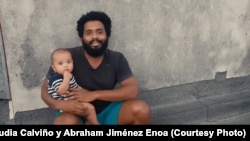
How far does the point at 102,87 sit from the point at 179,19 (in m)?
1.45

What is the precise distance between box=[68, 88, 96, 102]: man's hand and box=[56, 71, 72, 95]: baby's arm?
0.10m

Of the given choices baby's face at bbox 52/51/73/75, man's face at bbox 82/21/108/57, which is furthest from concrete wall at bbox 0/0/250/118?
baby's face at bbox 52/51/73/75

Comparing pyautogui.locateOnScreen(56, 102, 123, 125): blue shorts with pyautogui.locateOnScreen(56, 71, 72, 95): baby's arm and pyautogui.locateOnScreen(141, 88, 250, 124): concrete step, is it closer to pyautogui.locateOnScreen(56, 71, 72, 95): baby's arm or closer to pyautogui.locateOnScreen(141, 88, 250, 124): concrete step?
pyautogui.locateOnScreen(56, 71, 72, 95): baby's arm

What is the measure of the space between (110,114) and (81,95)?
383 mm

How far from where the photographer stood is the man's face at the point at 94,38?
353cm

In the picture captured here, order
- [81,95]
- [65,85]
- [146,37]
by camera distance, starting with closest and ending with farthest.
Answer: [65,85], [81,95], [146,37]

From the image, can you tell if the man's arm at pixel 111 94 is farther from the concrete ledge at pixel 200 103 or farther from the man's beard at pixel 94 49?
the concrete ledge at pixel 200 103

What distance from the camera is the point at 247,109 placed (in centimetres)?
475

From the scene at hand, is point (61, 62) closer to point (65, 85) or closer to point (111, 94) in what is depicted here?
point (65, 85)

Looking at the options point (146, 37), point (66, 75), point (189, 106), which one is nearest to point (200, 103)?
point (189, 106)

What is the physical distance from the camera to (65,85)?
10.8 ft

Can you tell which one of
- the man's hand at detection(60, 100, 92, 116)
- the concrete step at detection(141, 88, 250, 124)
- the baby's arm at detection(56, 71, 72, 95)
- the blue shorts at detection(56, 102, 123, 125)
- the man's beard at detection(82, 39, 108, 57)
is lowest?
the concrete step at detection(141, 88, 250, 124)

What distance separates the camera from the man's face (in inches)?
139

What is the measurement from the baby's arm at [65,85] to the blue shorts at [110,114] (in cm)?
32
